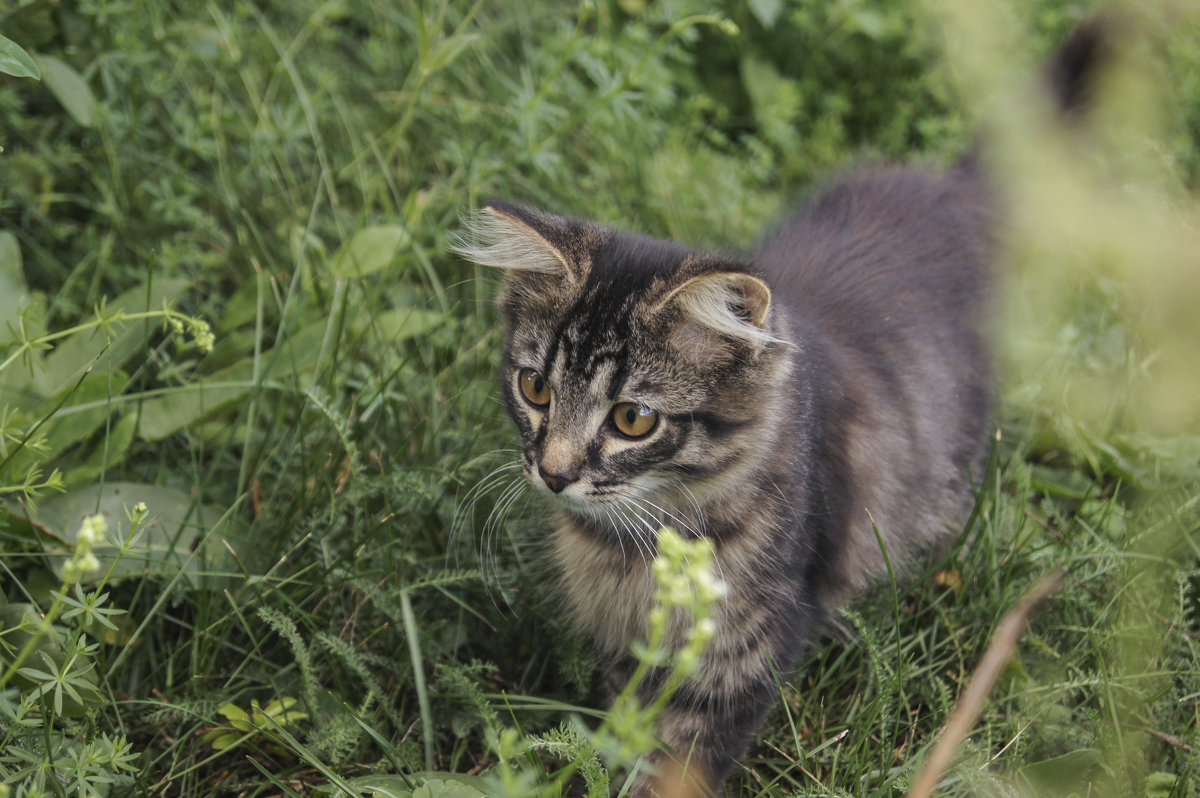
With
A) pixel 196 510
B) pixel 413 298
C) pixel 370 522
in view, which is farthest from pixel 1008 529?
pixel 196 510

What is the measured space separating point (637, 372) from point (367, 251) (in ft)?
4.22

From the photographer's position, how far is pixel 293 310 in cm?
302

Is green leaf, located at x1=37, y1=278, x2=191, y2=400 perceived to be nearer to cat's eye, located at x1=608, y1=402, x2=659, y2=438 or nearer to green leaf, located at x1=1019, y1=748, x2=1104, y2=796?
cat's eye, located at x1=608, y1=402, x2=659, y2=438

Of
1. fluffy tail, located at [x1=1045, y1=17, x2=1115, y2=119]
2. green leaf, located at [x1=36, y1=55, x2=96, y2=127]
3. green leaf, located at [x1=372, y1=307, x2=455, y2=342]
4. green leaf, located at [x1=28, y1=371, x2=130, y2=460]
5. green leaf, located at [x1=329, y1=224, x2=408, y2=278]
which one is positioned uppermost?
fluffy tail, located at [x1=1045, y1=17, x2=1115, y2=119]

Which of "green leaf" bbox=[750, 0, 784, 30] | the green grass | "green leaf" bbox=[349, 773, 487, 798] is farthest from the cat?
"green leaf" bbox=[750, 0, 784, 30]

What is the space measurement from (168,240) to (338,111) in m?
0.87

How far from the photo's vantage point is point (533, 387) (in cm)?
233

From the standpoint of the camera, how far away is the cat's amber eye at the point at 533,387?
7.54 feet

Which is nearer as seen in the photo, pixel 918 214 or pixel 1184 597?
pixel 1184 597

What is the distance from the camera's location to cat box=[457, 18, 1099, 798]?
2.15 meters

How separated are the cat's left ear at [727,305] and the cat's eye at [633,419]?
224 millimetres

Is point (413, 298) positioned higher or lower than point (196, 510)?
higher

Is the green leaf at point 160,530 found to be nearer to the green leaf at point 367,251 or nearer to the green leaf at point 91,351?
the green leaf at point 91,351

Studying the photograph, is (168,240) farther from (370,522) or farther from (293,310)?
(370,522)
